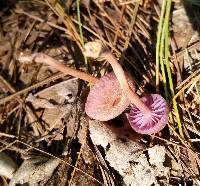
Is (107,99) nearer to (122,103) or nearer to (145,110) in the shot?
(122,103)

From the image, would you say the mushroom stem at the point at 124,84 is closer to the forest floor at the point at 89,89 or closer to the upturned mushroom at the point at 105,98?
the upturned mushroom at the point at 105,98

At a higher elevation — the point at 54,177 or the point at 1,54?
the point at 1,54

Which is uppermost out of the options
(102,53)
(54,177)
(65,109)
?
(102,53)

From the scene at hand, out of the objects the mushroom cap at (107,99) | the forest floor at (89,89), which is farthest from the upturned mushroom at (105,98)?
the forest floor at (89,89)

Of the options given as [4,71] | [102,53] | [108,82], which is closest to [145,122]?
[108,82]

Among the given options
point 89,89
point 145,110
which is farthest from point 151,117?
point 89,89

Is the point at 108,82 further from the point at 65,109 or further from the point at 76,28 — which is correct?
the point at 76,28
